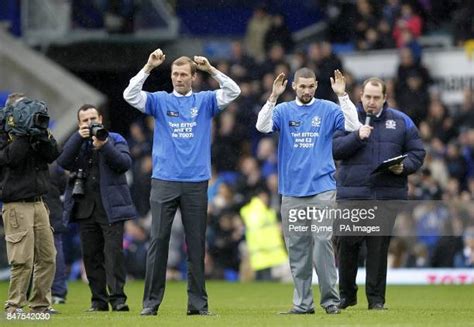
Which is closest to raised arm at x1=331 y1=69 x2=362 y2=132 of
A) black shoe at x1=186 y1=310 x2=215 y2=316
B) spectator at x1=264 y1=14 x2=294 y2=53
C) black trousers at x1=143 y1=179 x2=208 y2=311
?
black trousers at x1=143 y1=179 x2=208 y2=311

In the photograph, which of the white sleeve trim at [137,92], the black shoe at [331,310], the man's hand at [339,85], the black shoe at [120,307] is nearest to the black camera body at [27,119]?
the white sleeve trim at [137,92]

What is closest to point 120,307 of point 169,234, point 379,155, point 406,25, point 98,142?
point 169,234

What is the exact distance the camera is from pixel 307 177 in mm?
14992

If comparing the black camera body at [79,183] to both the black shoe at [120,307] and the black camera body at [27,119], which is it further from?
the black camera body at [27,119]

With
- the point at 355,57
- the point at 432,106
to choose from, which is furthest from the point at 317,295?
the point at 355,57

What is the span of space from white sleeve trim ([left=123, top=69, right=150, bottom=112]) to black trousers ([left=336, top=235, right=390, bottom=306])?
106 inches

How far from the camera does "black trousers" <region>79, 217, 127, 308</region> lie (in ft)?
52.5

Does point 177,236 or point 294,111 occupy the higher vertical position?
point 294,111

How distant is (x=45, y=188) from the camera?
14617mm

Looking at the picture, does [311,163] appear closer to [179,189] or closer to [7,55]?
[179,189]

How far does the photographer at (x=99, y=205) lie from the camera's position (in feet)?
52.5

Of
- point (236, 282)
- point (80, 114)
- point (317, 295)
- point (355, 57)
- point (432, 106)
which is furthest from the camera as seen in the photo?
point (355, 57)

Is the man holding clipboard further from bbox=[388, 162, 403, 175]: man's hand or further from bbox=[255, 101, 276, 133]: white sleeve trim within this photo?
bbox=[255, 101, 276, 133]: white sleeve trim

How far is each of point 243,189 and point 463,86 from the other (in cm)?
490
